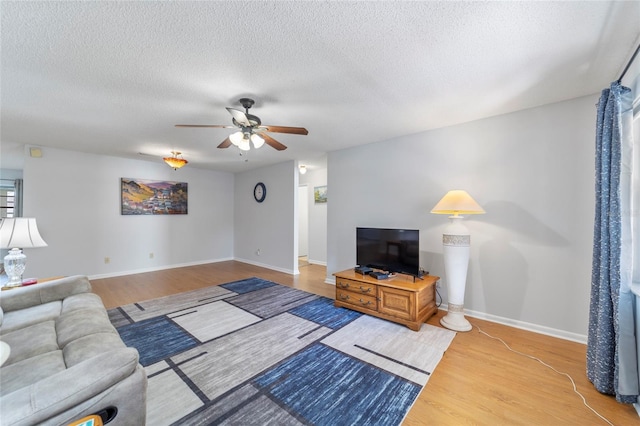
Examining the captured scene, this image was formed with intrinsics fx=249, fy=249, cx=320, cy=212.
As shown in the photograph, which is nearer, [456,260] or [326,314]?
[456,260]

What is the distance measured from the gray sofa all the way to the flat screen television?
2.59m

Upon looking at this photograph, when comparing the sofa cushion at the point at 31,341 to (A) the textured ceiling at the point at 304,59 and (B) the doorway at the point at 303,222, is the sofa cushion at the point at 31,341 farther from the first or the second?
(B) the doorway at the point at 303,222

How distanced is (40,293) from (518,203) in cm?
459

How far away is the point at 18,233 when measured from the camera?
220cm

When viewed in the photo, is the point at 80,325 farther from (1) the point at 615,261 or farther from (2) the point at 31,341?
(1) the point at 615,261

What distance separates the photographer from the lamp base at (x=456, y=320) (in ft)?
8.64

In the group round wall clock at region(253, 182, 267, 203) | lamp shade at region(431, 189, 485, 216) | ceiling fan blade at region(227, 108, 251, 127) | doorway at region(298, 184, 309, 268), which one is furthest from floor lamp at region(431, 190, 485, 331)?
doorway at region(298, 184, 309, 268)

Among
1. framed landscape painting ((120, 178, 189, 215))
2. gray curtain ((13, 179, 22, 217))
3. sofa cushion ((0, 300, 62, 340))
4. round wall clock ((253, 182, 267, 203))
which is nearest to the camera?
sofa cushion ((0, 300, 62, 340))

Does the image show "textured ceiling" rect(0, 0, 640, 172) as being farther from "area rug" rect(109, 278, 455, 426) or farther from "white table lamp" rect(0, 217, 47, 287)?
"area rug" rect(109, 278, 455, 426)

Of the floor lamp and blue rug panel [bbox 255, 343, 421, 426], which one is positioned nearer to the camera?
blue rug panel [bbox 255, 343, 421, 426]

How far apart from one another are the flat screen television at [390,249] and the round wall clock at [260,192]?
9.96 feet

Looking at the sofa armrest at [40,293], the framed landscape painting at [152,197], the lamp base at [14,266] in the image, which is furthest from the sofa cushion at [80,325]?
the framed landscape painting at [152,197]

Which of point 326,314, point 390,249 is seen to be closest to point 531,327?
point 390,249

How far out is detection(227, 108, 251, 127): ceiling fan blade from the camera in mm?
2049
